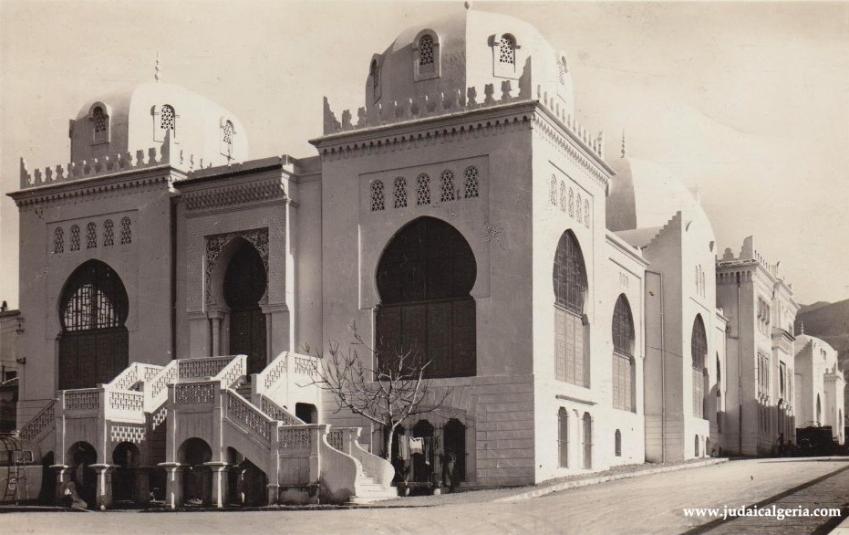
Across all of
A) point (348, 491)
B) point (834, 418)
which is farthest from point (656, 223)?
point (834, 418)

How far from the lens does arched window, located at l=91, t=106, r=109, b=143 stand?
42344mm

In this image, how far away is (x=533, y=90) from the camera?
3425 centimetres

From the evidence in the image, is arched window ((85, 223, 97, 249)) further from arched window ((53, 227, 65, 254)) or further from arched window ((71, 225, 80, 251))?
arched window ((53, 227, 65, 254))

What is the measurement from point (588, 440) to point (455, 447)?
580 cm

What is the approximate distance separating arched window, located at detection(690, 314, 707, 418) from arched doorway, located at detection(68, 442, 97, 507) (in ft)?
85.9

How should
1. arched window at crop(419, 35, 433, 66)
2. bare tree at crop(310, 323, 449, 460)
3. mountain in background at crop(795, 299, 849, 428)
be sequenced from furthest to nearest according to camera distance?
mountain in background at crop(795, 299, 849, 428) → arched window at crop(419, 35, 433, 66) → bare tree at crop(310, 323, 449, 460)

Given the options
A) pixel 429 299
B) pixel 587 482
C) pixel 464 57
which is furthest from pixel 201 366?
pixel 464 57

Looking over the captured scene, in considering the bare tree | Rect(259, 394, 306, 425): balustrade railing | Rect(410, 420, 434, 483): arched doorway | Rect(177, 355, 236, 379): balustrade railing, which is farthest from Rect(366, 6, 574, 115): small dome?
Rect(259, 394, 306, 425): balustrade railing

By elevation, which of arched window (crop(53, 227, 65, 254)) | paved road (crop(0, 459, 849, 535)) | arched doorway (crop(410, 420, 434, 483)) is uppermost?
arched window (crop(53, 227, 65, 254))

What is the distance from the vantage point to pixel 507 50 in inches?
1436

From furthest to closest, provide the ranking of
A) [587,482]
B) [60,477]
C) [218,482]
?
[587,482], [60,477], [218,482]

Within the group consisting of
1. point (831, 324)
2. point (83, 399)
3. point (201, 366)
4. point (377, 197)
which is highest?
point (377, 197)

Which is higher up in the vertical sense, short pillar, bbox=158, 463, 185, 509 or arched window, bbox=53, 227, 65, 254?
arched window, bbox=53, 227, 65, 254

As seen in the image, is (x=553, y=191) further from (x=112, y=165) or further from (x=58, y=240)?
(x=58, y=240)
